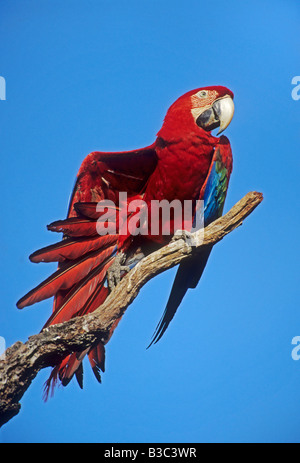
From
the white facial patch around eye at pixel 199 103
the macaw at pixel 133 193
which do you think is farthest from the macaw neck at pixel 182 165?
the white facial patch around eye at pixel 199 103

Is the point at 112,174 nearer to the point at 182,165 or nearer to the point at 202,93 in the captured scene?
the point at 182,165

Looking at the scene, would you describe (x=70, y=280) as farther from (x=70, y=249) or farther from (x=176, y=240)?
(x=176, y=240)

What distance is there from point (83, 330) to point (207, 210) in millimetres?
781

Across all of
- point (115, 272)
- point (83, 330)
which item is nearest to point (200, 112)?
point (115, 272)

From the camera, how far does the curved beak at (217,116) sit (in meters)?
1.99

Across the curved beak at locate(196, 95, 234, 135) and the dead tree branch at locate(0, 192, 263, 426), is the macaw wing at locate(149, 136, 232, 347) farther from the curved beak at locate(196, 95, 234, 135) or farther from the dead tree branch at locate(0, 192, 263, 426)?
the dead tree branch at locate(0, 192, 263, 426)

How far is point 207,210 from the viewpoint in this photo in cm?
197

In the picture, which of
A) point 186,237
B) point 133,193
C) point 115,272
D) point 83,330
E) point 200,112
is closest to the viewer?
point 83,330

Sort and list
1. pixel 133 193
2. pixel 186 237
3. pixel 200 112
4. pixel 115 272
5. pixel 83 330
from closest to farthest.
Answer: pixel 83 330
pixel 186 237
pixel 115 272
pixel 200 112
pixel 133 193

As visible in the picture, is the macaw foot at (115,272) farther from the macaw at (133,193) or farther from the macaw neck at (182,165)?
the macaw neck at (182,165)

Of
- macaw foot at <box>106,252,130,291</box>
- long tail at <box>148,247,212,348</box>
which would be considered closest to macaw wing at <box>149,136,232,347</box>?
long tail at <box>148,247,212,348</box>

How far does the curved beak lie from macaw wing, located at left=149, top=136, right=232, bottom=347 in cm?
7
